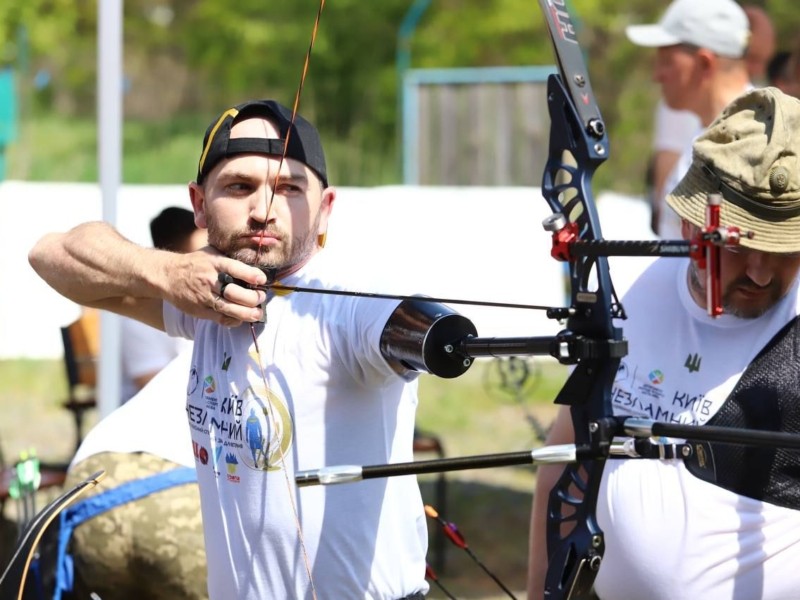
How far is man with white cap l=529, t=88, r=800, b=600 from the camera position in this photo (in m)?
2.20

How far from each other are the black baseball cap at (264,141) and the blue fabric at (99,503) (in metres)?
1.19

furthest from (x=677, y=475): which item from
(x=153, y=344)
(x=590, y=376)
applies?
(x=153, y=344)

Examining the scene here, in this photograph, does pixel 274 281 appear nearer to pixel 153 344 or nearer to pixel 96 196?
pixel 153 344

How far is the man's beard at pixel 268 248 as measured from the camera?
2.19 meters

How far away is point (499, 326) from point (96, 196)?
10.8 ft

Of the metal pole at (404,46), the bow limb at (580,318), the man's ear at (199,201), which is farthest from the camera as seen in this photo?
the metal pole at (404,46)

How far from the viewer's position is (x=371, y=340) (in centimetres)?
199

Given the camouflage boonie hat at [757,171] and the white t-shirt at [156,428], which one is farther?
the white t-shirt at [156,428]

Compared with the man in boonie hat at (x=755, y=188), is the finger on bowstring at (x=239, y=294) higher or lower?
lower

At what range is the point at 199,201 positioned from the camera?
7.79 feet

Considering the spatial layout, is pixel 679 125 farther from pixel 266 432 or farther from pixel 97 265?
pixel 266 432

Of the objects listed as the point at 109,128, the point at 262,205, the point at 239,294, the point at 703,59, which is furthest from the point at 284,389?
the point at 703,59

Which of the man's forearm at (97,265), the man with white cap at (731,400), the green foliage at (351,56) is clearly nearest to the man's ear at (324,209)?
the man's forearm at (97,265)

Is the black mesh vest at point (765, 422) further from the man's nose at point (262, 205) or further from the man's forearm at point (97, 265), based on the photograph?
the man's forearm at point (97, 265)
